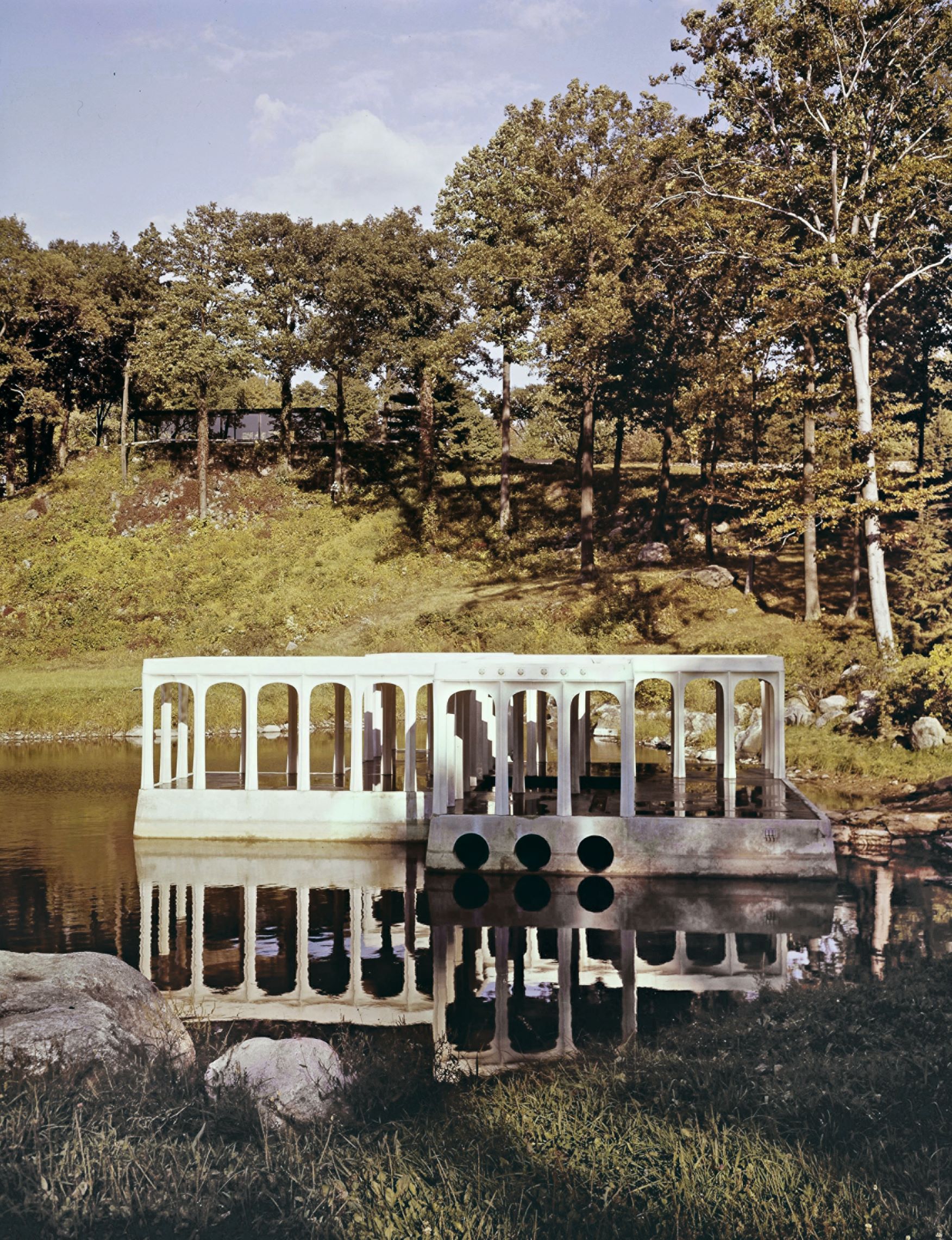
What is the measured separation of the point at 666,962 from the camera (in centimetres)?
2338

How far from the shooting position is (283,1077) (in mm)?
14258

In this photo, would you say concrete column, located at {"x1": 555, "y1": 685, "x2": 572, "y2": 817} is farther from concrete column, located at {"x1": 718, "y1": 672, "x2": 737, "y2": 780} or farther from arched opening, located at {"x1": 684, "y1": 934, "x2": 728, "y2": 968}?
arched opening, located at {"x1": 684, "y1": 934, "x2": 728, "y2": 968}

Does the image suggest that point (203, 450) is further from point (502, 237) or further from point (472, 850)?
point (472, 850)

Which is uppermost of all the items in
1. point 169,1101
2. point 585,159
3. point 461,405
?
point 585,159

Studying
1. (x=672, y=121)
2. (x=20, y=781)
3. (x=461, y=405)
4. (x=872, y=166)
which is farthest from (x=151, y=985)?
(x=461, y=405)

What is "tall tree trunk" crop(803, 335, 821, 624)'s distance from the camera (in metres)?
49.8

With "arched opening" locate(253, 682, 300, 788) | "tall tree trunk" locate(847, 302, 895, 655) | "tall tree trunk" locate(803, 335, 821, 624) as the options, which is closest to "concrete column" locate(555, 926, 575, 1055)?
"arched opening" locate(253, 682, 300, 788)

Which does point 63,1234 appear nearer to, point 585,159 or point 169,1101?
point 169,1101

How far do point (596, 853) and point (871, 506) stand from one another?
2272cm

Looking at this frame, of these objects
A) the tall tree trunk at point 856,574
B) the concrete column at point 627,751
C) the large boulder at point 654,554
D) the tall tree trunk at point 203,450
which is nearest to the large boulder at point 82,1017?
the concrete column at point 627,751

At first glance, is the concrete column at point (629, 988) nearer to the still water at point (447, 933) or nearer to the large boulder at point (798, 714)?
the still water at point (447, 933)

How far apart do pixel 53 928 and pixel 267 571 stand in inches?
1975

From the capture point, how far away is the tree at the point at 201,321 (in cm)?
7556

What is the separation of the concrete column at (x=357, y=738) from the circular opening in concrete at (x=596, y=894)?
25.1 ft
